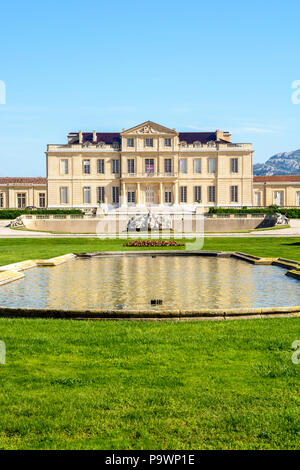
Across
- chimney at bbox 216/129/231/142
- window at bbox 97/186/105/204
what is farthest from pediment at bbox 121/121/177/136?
window at bbox 97/186/105/204

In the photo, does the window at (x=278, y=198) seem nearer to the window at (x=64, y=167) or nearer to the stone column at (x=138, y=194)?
the stone column at (x=138, y=194)

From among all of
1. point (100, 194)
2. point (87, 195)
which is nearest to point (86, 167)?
point (87, 195)

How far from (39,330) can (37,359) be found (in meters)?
1.63

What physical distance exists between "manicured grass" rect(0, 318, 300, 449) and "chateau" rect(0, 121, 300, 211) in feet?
220

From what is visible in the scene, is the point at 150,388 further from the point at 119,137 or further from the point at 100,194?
the point at 119,137

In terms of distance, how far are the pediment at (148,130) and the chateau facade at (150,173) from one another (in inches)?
33.7

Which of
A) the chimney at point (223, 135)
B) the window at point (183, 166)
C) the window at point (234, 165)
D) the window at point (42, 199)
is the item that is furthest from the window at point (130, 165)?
the window at point (42, 199)

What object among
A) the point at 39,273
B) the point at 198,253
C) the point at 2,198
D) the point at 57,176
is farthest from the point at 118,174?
the point at 39,273

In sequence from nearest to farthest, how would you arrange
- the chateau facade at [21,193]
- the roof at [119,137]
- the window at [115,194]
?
the window at [115,194] → the roof at [119,137] → the chateau facade at [21,193]

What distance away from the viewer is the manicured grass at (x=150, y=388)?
4383 millimetres

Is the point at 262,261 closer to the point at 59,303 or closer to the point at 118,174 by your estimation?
the point at 59,303

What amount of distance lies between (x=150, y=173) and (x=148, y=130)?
6521 mm

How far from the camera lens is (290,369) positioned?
604 centimetres

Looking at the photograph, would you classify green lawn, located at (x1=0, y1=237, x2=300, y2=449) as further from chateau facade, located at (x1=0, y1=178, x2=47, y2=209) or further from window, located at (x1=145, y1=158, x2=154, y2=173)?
chateau facade, located at (x1=0, y1=178, x2=47, y2=209)
